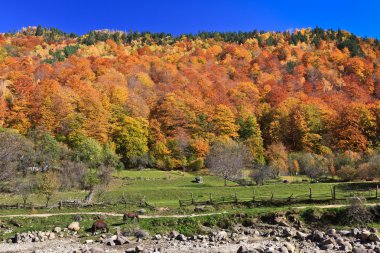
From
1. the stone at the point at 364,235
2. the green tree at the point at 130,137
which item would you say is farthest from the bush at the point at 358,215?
the green tree at the point at 130,137

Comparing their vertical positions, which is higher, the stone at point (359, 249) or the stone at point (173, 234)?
the stone at point (173, 234)

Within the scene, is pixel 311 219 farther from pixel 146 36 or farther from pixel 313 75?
pixel 146 36

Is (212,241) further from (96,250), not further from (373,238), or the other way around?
(373,238)

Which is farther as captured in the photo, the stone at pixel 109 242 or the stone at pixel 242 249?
the stone at pixel 109 242

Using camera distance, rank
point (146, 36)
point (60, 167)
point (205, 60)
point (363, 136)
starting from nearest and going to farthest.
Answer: point (60, 167) < point (363, 136) < point (205, 60) < point (146, 36)

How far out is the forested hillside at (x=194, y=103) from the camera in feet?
252

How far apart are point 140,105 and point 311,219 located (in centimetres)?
6188

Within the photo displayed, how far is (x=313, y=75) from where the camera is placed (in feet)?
423

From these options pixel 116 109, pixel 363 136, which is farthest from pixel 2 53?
pixel 363 136

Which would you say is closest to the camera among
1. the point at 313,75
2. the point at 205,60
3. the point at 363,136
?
the point at 363,136

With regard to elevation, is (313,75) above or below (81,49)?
below

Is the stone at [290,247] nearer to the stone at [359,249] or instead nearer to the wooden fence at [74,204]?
the stone at [359,249]

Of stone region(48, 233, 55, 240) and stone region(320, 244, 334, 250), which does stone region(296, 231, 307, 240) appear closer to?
stone region(320, 244, 334, 250)

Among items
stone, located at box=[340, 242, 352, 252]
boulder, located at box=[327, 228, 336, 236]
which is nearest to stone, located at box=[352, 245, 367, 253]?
stone, located at box=[340, 242, 352, 252]
